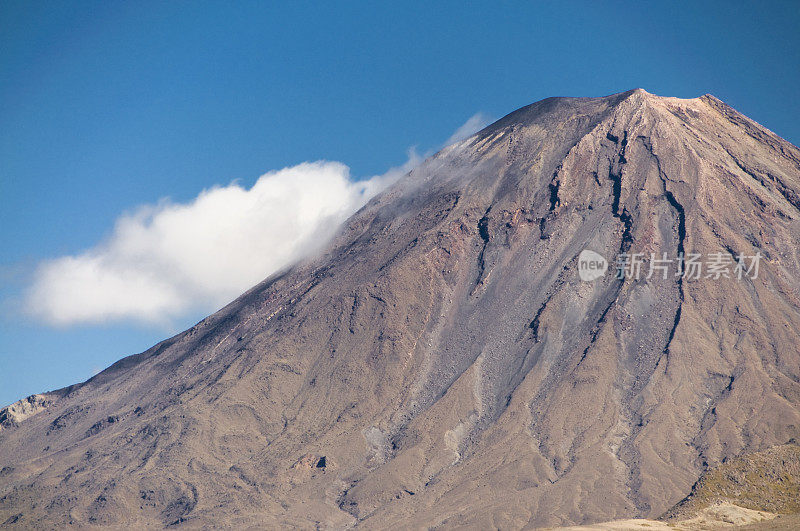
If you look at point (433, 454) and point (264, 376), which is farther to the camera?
point (264, 376)

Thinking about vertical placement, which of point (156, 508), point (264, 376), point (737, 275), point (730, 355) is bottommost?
point (730, 355)

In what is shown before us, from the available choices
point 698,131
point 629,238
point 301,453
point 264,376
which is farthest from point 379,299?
point 698,131

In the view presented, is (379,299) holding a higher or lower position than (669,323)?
higher

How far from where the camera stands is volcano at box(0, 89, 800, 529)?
361 feet

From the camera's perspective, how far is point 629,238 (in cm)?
14125

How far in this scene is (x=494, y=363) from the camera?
129625mm

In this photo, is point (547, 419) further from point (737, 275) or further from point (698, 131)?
point (698, 131)

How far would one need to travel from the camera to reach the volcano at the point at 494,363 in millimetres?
109938

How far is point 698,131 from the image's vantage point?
6353 inches

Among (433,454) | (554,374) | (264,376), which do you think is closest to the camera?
(433,454)

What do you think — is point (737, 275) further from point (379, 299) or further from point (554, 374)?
point (379, 299)

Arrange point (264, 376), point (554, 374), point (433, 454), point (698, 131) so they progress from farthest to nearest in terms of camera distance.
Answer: point (698, 131) < point (264, 376) < point (554, 374) < point (433, 454)

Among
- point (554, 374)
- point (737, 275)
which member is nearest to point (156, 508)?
point (554, 374)

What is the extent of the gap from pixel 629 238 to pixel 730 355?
2635 cm
